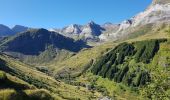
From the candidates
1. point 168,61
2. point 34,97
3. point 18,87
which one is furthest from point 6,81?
point 168,61

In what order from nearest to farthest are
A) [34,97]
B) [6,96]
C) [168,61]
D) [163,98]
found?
[6,96] → [34,97] → [163,98] → [168,61]

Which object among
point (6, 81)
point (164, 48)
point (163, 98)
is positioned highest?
point (164, 48)

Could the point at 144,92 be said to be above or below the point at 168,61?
below

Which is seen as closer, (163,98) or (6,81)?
(6,81)

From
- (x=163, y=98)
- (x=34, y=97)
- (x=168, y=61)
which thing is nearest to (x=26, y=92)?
(x=34, y=97)

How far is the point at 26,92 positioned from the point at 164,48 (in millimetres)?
24103

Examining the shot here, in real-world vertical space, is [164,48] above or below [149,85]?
above

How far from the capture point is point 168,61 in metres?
40.2

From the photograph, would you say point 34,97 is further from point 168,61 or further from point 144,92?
point 168,61

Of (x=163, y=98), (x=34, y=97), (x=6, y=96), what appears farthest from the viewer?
(x=163, y=98)

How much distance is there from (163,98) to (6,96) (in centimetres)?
2204

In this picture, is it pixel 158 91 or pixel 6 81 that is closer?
pixel 6 81

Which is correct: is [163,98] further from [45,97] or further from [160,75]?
[45,97]

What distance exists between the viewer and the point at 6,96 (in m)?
20.2
